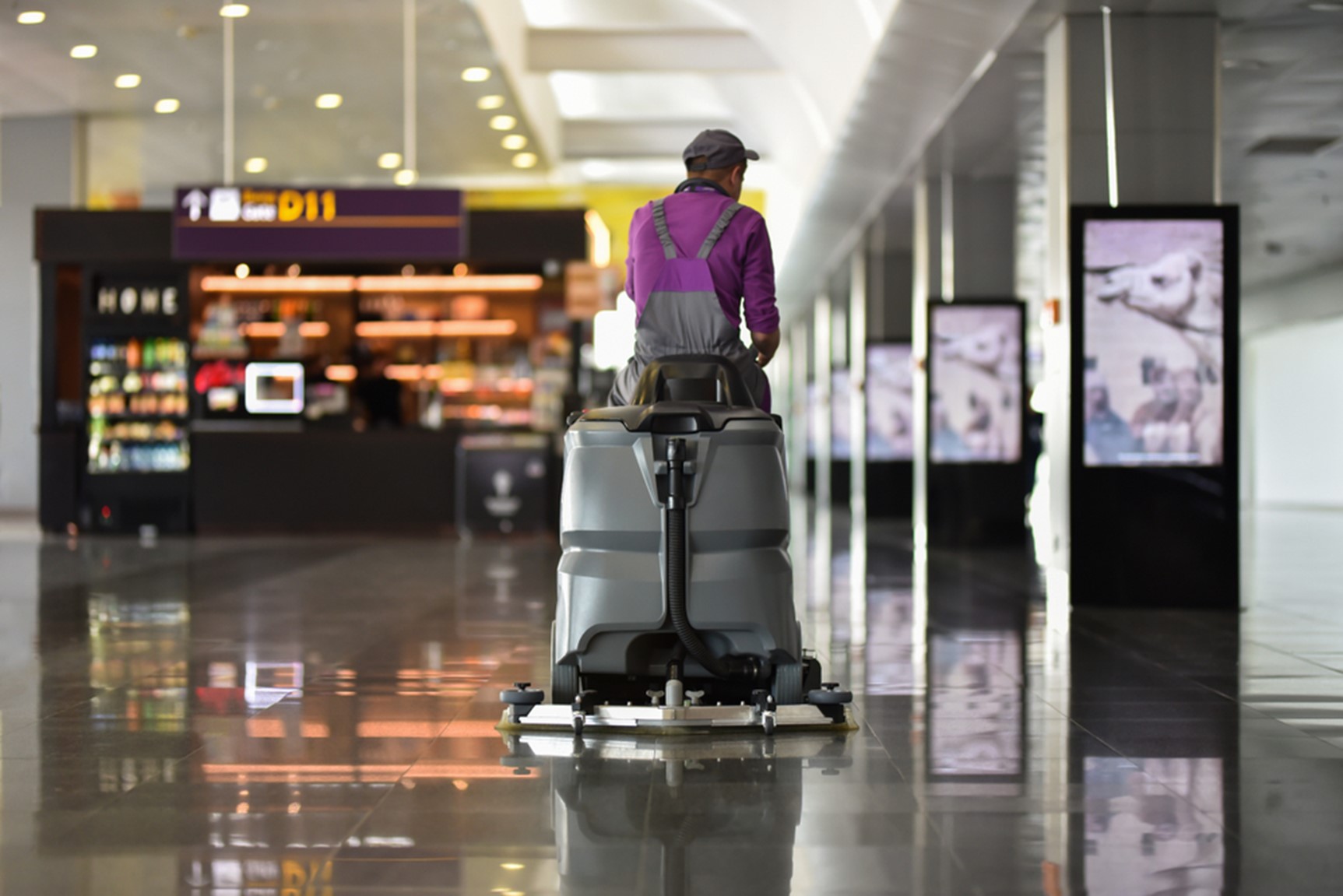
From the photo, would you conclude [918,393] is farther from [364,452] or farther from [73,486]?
[73,486]

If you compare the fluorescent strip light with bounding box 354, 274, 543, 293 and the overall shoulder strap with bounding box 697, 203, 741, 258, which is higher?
the fluorescent strip light with bounding box 354, 274, 543, 293

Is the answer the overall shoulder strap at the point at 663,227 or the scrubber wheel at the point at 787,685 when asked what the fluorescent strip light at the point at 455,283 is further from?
the scrubber wheel at the point at 787,685

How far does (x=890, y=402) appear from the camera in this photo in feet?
62.3

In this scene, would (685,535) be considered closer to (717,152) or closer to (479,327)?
(717,152)

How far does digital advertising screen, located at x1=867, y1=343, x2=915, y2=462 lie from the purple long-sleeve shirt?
48.3 feet

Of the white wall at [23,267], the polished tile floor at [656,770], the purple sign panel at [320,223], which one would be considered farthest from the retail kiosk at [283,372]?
the polished tile floor at [656,770]

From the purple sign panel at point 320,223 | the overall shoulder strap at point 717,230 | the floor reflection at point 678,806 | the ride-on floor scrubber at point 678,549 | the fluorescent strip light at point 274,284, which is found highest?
the purple sign panel at point 320,223

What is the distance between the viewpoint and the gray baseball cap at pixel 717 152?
432cm

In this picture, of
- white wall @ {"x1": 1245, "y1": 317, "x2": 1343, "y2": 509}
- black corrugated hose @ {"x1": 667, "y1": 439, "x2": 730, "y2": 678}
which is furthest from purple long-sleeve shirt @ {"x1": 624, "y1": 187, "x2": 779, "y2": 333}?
white wall @ {"x1": 1245, "y1": 317, "x2": 1343, "y2": 509}

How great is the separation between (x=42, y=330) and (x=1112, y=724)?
12.8 m

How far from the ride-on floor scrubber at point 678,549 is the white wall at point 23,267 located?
46.2 ft

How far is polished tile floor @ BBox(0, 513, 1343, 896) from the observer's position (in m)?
2.76

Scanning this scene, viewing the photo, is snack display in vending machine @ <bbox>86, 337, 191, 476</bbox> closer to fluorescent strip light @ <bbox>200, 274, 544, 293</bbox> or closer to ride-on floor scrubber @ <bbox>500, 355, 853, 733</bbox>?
fluorescent strip light @ <bbox>200, 274, 544, 293</bbox>

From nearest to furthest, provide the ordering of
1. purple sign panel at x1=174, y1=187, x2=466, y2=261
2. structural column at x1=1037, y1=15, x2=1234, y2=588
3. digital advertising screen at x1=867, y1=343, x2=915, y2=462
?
1. structural column at x1=1037, y1=15, x2=1234, y2=588
2. purple sign panel at x1=174, y1=187, x2=466, y2=261
3. digital advertising screen at x1=867, y1=343, x2=915, y2=462
